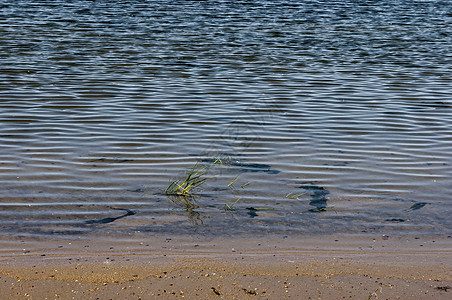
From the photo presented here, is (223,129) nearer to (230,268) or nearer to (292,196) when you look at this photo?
(292,196)

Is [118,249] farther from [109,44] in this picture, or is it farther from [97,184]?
[109,44]

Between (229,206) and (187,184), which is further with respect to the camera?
(187,184)

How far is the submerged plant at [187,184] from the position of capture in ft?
20.9

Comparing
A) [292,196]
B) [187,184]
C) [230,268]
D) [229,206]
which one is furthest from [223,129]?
[230,268]

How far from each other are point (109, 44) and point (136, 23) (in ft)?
10.6

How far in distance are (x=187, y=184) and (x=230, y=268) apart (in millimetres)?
1886

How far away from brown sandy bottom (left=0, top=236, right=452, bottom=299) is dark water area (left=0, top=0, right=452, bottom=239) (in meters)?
0.29

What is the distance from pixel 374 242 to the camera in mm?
5324

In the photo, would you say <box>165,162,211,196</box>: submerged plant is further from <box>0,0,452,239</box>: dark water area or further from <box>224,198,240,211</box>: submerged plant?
<box>224,198,240,211</box>: submerged plant

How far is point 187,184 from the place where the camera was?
651 centimetres

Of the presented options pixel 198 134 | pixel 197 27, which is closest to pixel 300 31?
pixel 197 27

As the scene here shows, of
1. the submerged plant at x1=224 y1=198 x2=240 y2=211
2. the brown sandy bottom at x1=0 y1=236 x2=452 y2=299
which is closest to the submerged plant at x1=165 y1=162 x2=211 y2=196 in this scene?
the submerged plant at x1=224 y1=198 x2=240 y2=211

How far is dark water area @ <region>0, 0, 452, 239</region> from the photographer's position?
19.4ft

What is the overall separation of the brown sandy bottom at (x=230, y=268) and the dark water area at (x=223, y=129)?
286 millimetres
